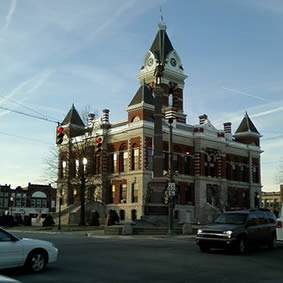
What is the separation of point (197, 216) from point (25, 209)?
55519 mm

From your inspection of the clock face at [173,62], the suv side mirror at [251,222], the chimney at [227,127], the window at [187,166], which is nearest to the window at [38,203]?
the clock face at [173,62]

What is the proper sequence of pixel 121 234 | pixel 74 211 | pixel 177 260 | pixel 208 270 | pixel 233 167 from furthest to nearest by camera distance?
pixel 233 167, pixel 74 211, pixel 121 234, pixel 177 260, pixel 208 270

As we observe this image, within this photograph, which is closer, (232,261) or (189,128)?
(232,261)

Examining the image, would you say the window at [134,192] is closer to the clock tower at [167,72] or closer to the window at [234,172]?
the clock tower at [167,72]

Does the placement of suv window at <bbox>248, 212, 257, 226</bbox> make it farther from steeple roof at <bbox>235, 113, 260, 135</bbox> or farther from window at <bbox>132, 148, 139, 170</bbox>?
steeple roof at <bbox>235, 113, 260, 135</bbox>

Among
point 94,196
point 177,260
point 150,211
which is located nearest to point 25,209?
point 94,196

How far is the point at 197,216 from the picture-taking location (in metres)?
61.9

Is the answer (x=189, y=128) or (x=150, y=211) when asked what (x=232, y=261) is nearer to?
(x=150, y=211)

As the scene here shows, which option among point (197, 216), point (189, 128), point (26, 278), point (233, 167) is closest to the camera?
point (26, 278)

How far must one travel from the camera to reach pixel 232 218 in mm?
19188

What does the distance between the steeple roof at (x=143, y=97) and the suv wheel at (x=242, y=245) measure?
42.1 meters

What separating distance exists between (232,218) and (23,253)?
1040 cm

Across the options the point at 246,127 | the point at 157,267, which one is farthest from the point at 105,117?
the point at 157,267

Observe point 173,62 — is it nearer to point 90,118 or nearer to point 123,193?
point 90,118
